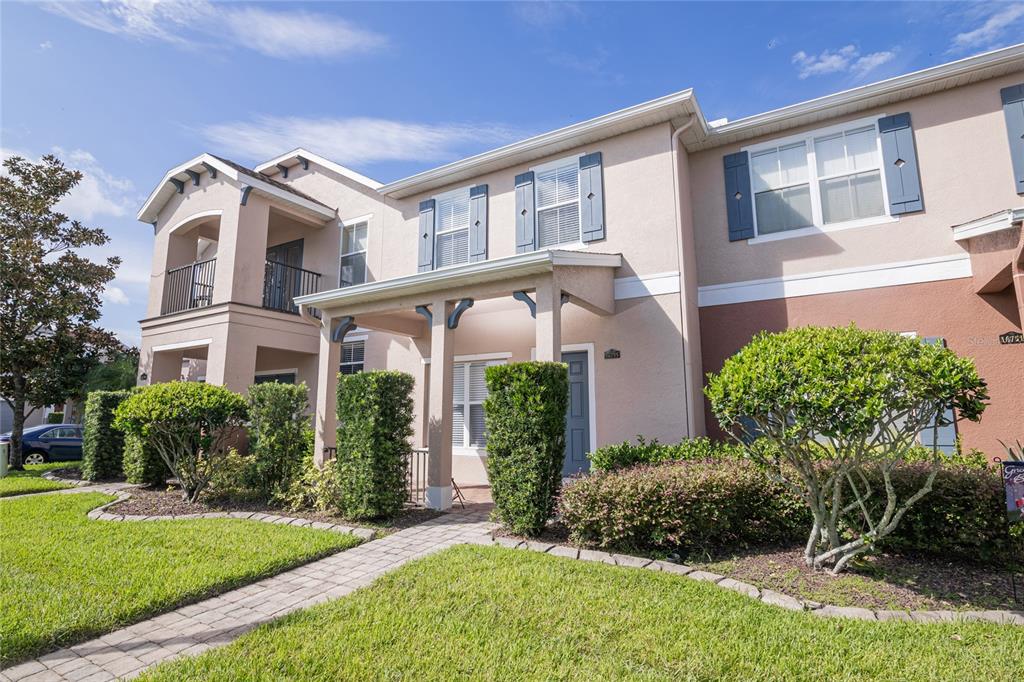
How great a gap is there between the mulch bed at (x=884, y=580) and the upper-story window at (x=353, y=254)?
34.8 feet

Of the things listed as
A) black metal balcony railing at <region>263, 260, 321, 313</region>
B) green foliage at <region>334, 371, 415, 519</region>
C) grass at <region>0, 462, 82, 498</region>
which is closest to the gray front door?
green foliage at <region>334, 371, 415, 519</region>

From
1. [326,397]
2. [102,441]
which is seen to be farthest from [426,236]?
[102,441]

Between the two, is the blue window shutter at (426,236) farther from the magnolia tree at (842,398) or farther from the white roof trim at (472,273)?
the magnolia tree at (842,398)

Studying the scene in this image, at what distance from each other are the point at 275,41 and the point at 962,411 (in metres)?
9.93

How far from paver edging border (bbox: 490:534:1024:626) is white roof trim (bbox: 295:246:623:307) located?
3984 millimetres

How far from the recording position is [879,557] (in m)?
5.37

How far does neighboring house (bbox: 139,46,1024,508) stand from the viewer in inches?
292

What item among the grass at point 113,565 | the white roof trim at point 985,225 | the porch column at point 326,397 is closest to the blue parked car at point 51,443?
the grass at point 113,565

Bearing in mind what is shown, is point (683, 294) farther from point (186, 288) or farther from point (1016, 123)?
point (186, 288)

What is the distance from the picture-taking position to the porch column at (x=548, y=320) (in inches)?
285

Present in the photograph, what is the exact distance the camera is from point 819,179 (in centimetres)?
852

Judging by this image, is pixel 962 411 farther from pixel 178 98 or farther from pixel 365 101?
pixel 178 98

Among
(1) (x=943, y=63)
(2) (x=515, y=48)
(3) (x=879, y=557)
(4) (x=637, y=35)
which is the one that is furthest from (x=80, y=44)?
(1) (x=943, y=63)

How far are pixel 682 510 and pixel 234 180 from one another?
12.6m
